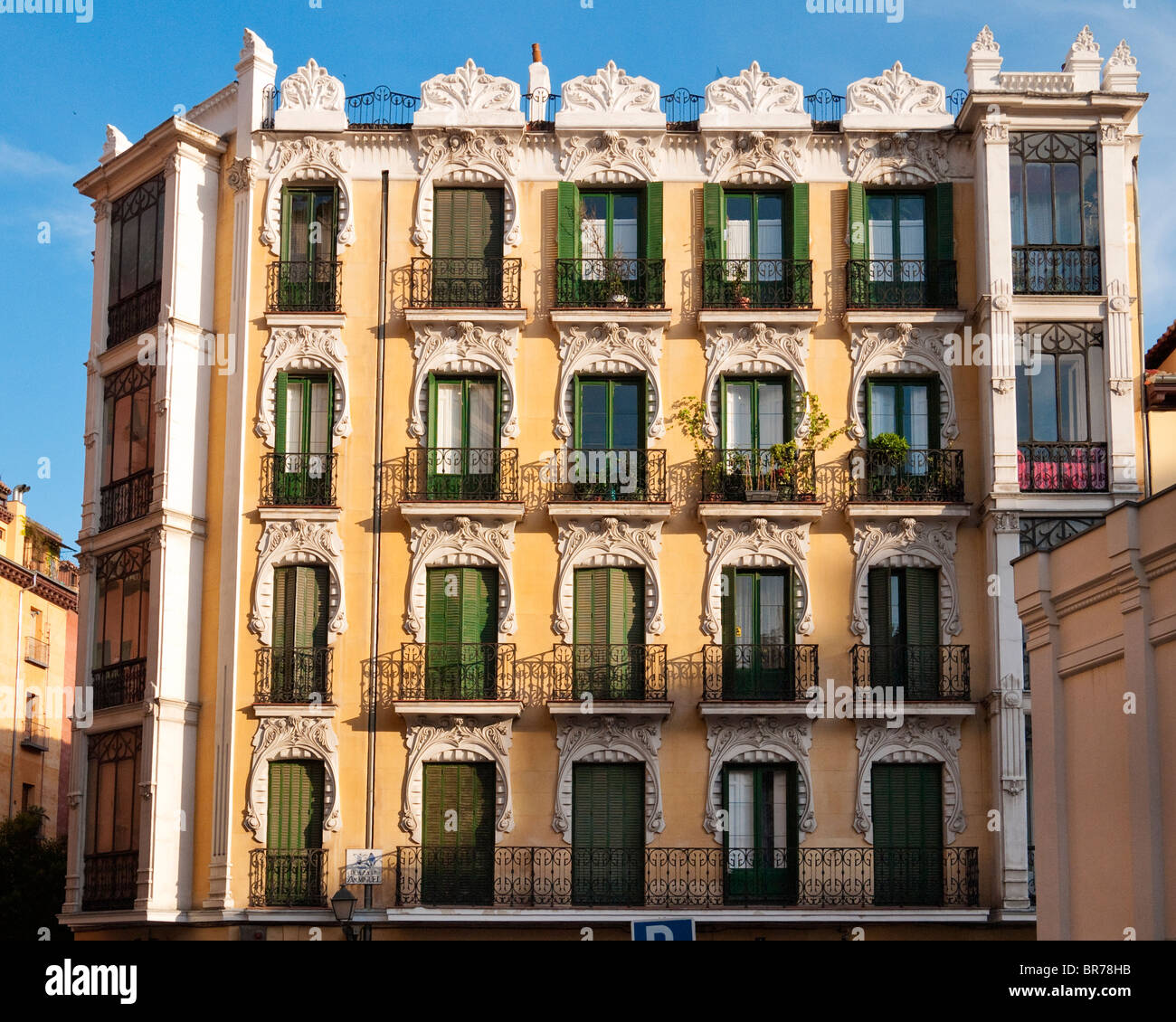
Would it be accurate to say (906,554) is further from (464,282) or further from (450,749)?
(464,282)

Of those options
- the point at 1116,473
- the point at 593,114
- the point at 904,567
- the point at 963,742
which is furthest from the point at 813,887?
the point at 593,114

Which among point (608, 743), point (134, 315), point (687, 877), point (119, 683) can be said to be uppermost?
point (134, 315)

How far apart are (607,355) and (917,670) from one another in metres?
8.16

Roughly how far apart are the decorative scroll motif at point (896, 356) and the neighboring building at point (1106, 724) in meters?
10.4

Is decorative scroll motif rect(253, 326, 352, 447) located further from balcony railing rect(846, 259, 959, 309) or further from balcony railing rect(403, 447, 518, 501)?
balcony railing rect(846, 259, 959, 309)

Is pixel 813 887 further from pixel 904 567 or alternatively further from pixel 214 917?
pixel 214 917

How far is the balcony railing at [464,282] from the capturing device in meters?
35.1

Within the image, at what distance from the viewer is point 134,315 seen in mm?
36562

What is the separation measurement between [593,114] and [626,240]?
248 cm

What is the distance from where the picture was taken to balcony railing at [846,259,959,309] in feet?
114

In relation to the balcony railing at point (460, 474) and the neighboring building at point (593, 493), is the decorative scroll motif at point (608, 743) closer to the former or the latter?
the neighboring building at point (593, 493)

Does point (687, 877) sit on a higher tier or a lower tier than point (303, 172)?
lower

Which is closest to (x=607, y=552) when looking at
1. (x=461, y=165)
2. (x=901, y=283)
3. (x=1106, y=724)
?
(x=901, y=283)

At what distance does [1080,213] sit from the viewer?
34688mm
